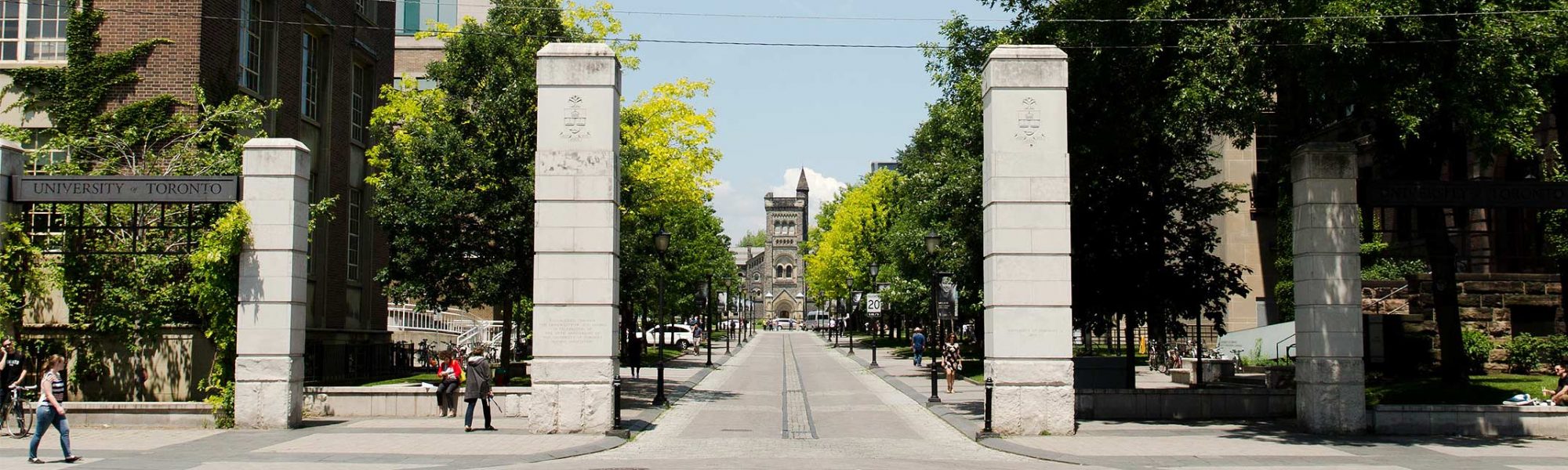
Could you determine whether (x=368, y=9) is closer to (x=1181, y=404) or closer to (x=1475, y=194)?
(x=1181, y=404)

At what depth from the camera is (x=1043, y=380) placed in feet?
61.6

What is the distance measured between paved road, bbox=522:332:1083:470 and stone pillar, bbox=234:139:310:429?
223 inches

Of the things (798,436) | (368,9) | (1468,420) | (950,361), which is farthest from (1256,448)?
(368,9)

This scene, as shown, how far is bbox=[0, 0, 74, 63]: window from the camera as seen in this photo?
24172 millimetres

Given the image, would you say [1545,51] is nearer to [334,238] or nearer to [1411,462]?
[1411,462]

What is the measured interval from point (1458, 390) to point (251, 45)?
2537 cm

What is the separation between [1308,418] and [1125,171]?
773 centimetres

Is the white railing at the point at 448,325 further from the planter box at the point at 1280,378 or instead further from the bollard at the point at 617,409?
the planter box at the point at 1280,378

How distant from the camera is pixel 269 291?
19297 mm

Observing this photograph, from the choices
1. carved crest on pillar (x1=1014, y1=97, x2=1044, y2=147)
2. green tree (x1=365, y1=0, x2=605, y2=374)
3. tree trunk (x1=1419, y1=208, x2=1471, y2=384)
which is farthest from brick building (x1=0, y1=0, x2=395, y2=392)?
tree trunk (x1=1419, y1=208, x2=1471, y2=384)

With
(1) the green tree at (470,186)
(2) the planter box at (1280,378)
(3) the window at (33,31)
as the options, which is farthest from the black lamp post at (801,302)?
(3) the window at (33,31)

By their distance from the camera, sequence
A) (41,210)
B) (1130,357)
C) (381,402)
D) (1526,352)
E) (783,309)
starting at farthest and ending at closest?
(783,309)
(1526,352)
(1130,357)
(381,402)
(41,210)

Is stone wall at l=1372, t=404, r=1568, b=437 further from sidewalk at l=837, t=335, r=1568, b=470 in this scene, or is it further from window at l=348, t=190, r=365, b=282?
window at l=348, t=190, r=365, b=282

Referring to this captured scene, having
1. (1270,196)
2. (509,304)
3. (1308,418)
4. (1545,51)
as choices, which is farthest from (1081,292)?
(1270,196)
